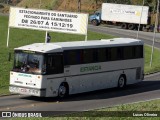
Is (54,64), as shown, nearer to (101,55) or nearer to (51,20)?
(101,55)

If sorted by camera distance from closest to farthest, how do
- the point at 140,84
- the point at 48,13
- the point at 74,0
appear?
the point at 140,84 < the point at 48,13 < the point at 74,0

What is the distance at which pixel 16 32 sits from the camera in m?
56.9

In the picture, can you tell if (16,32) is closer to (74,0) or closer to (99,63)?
(99,63)

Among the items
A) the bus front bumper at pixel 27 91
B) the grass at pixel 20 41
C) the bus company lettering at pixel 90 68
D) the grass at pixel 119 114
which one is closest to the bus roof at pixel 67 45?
the bus company lettering at pixel 90 68

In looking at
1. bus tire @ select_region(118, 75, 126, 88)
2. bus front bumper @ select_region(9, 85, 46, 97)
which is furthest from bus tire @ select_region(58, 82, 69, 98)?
bus tire @ select_region(118, 75, 126, 88)

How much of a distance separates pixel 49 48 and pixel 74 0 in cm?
8045

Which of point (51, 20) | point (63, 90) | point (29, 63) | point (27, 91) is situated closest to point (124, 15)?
point (51, 20)

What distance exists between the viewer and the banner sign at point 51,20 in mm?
40938

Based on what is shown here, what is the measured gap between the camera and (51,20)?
137ft

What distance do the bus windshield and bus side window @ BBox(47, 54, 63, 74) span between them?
39cm

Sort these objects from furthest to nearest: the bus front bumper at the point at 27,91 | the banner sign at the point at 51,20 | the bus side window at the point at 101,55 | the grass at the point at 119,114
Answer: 1. the banner sign at the point at 51,20
2. the bus side window at the point at 101,55
3. the bus front bumper at the point at 27,91
4. the grass at the point at 119,114

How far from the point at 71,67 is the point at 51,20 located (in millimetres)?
14940

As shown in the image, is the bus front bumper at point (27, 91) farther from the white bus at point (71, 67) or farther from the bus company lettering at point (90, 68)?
the bus company lettering at point (90, 68)

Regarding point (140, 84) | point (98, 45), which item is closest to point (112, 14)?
point (140, 84)
